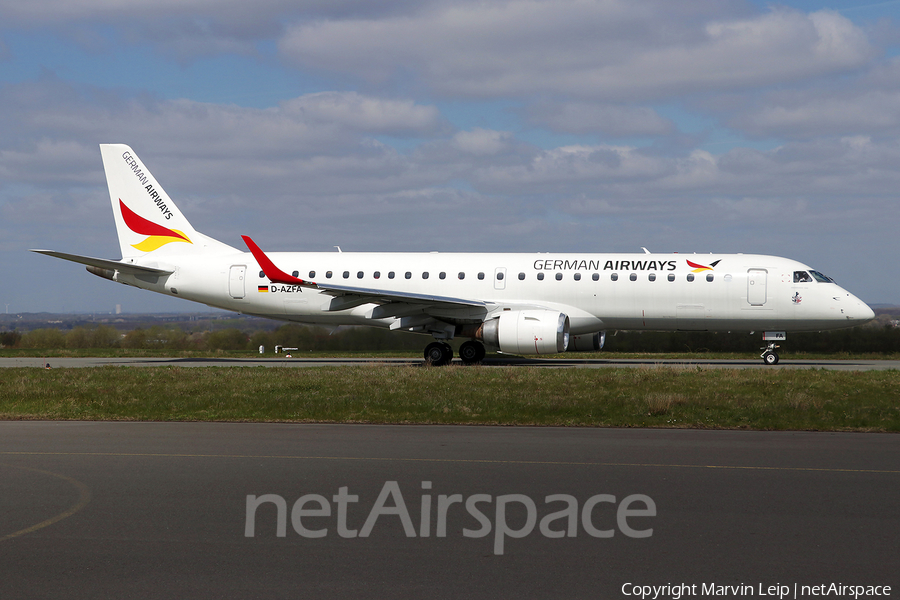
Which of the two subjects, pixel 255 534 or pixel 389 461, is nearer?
pixel 255 534

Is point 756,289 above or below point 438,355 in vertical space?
above

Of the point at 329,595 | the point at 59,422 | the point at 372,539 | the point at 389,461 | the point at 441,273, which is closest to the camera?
the point at 329,595

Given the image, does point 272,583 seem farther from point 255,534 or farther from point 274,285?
point 274,285

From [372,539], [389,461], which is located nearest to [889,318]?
[389,461]

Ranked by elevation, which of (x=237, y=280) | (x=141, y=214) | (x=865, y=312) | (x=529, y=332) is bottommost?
(x=529, y=332)

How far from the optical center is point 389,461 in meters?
9.60

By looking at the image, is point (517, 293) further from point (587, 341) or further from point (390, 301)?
point (390, 301)

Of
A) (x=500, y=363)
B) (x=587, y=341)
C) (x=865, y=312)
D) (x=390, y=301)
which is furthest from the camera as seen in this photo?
(x=587, y=341)

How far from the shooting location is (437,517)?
6910 millimetres

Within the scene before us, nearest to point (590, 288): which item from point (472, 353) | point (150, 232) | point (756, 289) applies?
point (472, 353)

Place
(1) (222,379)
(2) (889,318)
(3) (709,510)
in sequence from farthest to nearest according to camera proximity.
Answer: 1. (2) (889,318)
2. (1) (222,379)
3. (3) (709,510)

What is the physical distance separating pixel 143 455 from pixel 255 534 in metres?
4.26

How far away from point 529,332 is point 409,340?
9.91 metres

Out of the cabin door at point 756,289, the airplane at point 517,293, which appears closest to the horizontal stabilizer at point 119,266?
the airplane at point 517,293
